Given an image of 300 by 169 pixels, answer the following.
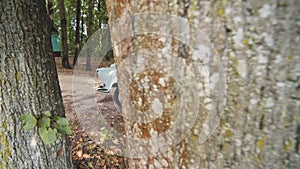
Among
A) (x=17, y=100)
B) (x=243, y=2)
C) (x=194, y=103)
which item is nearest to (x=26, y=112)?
(x=17, y=100)

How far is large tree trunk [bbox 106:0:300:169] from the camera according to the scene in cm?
44

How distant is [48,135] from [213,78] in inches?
59.2

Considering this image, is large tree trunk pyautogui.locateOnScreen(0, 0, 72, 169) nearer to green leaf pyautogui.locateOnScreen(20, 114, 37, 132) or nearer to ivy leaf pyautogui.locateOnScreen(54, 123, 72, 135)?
green leaf pyautogui.locateOnScreen(20, 114, 37, 132)

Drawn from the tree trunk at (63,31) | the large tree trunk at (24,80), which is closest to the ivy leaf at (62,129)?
the large tree trunk at (24,80)

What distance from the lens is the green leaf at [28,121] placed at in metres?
1.71

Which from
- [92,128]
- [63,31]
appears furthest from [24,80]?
[63,31]

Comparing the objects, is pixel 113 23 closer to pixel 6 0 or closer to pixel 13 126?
pixel 6 0

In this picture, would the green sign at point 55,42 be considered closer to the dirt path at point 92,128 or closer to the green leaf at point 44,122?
the dirt path at point 92,128

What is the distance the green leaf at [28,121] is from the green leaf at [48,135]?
7 cm

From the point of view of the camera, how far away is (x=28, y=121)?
1.72 m

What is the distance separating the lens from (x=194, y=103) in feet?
1.77

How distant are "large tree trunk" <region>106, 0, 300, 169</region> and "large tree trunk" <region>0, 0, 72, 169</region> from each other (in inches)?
53.5

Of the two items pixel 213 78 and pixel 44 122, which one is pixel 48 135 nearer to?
pixel 44 122

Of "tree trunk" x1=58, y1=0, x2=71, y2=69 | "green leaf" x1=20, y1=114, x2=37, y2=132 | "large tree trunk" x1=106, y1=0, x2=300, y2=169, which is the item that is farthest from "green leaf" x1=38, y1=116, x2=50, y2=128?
"tree trunk" x1=58, y1=0, x2=71, y2=69
